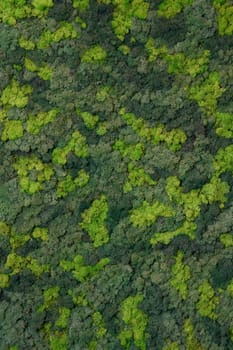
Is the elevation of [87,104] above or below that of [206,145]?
above

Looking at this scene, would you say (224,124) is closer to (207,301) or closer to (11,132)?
(207,301)

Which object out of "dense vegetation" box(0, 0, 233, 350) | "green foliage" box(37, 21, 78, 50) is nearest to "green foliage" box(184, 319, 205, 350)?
"dense vegetation" box(0, 0, 233, 350)

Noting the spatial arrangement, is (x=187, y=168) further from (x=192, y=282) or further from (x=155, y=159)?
(x=192, y=282)

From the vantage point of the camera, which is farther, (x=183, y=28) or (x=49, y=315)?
(x=183, y=28)

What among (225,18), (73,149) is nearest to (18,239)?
(73,149)

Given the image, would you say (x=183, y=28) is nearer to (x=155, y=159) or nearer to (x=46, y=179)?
(x=155, y=159)

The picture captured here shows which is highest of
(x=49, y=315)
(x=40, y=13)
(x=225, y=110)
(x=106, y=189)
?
(x=40, y=13)

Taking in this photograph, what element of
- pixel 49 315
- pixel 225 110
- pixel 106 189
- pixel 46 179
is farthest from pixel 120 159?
pixel 49 315
